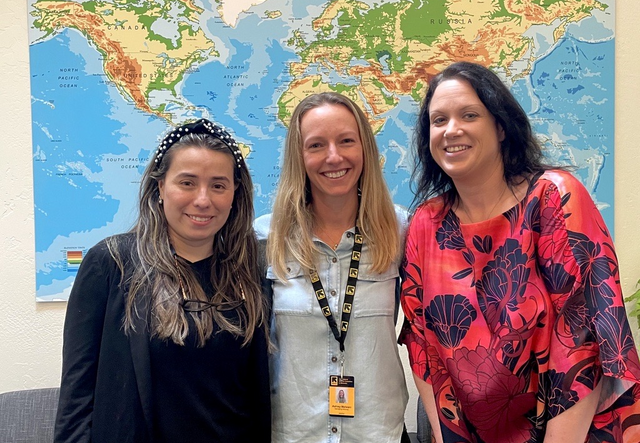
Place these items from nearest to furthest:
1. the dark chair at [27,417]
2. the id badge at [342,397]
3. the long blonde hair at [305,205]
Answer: the id badge at [342,397] → the long blonde hair at [305,205] → the dark chair at [27,417]

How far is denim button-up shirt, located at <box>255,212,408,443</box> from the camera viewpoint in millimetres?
1584

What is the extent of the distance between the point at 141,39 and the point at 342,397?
1932mm

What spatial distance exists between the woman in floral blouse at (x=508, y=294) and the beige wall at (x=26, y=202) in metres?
1.31

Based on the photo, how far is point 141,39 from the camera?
242 cm

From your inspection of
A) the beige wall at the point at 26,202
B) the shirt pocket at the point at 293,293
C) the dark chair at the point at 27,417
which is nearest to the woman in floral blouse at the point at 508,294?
the shirt pocket at the point at 293,293

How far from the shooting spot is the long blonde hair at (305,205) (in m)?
1.70

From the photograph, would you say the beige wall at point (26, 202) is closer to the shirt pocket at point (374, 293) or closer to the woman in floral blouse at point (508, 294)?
the woman in floral blouse at point (508, 294)

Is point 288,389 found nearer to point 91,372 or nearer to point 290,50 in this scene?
point 91,372

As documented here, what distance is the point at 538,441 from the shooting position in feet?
4.52

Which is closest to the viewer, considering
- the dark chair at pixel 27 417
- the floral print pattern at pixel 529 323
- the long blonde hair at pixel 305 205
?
the floral print pattern at pixel 529 323

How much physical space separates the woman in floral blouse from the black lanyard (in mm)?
169

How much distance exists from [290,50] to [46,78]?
120cm

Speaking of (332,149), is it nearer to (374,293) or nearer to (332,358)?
(374,293)

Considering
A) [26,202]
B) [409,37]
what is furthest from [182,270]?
[409,37]
